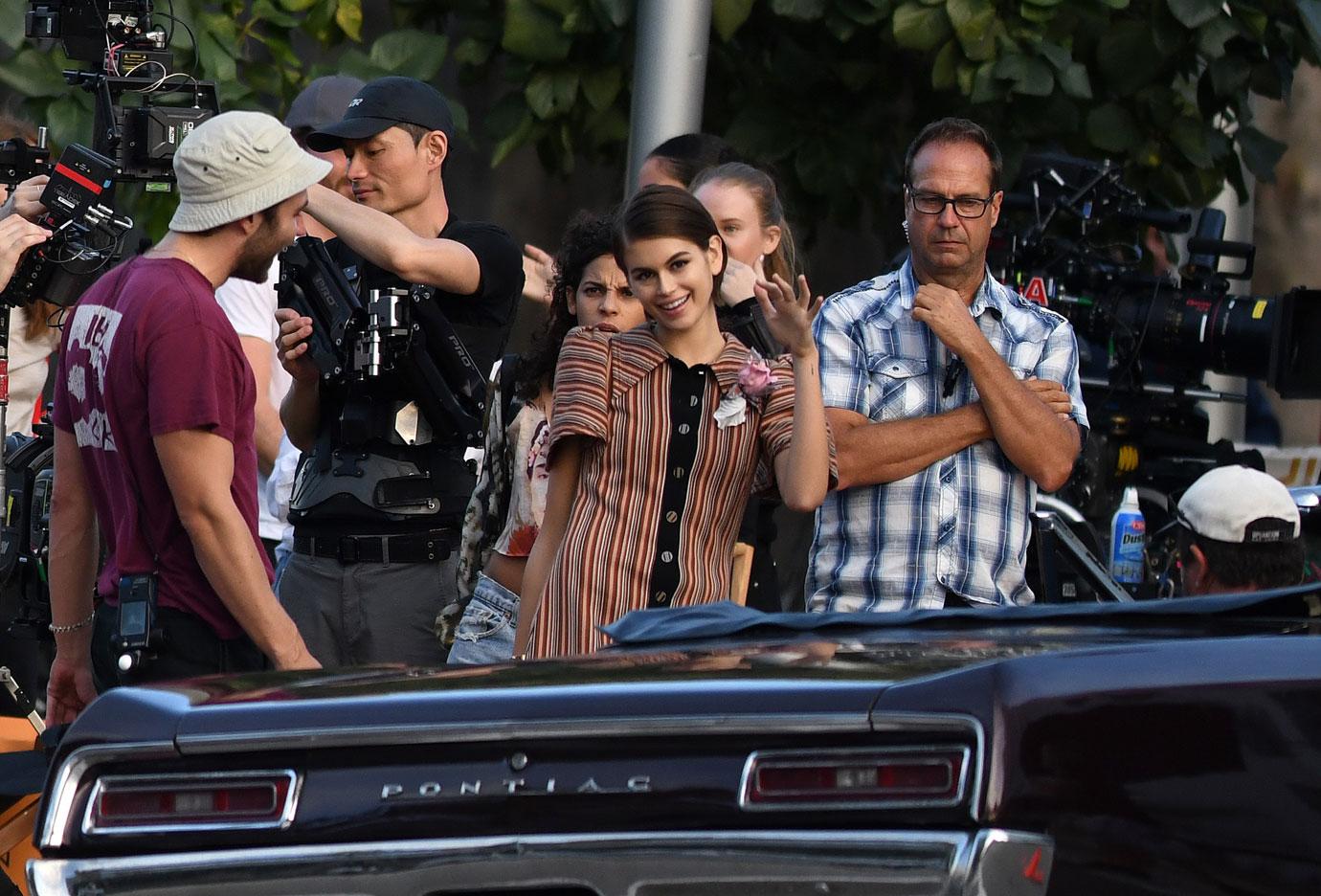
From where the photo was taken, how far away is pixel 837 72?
24.4 feet

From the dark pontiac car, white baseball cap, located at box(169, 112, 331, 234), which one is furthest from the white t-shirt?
the dark pontiac car

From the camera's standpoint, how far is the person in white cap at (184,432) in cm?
388

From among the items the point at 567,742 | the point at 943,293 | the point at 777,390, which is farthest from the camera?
the point at 943,293

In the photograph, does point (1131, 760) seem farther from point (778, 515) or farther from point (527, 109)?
point (778, 515)

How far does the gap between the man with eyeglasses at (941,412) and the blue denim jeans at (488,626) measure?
61 cm

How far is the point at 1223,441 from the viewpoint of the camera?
25.1 feet

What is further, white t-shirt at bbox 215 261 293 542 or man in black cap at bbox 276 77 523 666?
white t-shirt at bbox 215 261 293 542

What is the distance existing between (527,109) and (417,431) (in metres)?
2.90

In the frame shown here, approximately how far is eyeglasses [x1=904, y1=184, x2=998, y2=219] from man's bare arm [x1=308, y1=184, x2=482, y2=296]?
1020 millimetres

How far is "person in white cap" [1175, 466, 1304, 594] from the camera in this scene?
4551 millimetres

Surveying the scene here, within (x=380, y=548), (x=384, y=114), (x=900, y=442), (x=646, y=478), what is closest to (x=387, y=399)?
(x=380, y=548)

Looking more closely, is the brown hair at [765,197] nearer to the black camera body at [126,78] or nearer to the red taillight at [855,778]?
the black camera body at [126,78]

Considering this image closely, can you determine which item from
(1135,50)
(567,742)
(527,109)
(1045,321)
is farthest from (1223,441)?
(567,742)

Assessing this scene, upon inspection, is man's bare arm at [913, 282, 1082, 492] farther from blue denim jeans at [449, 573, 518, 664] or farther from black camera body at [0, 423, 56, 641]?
black camera body at [0, 423, 56, 641]
